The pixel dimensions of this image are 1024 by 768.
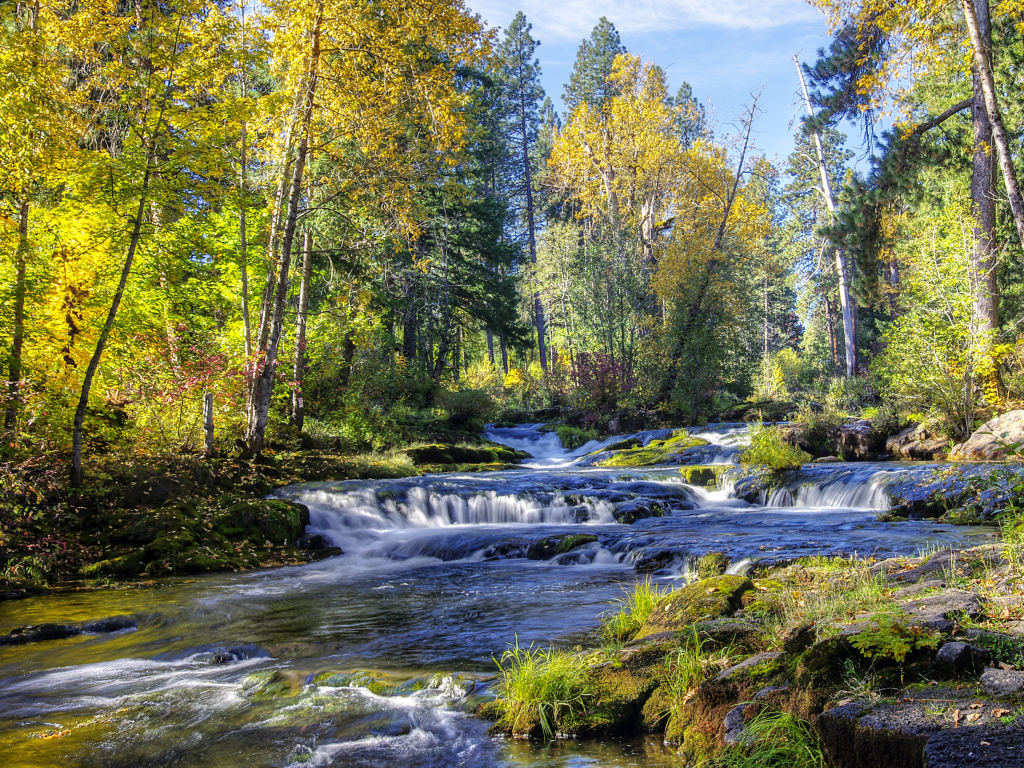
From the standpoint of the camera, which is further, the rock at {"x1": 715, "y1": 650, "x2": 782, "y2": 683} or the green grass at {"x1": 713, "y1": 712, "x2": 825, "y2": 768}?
the rock at {"x1": 715, "y1": 650, "x2": 782, "y2": 683}

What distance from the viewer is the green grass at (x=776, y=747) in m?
2.98

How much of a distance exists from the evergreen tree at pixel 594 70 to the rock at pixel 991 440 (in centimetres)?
3197

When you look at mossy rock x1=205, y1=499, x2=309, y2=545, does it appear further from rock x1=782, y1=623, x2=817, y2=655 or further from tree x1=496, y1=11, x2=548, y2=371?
tree x1=496, y1=11, x2=548, y2=371

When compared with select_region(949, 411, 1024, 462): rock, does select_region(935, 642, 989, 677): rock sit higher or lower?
lower

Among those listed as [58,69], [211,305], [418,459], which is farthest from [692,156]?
[58,69]

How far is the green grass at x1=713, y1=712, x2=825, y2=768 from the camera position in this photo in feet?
9.78

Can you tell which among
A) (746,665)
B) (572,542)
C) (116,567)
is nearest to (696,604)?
(746,665)

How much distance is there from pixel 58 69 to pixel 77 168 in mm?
1548

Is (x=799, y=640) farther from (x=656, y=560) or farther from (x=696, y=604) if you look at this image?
(x=656, y=560)

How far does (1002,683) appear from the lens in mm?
2670

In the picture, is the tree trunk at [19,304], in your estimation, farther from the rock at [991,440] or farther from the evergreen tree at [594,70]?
the evergreen tree at [594,70]

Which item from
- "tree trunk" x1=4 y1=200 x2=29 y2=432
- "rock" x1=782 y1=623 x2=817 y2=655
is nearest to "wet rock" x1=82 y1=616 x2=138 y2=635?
"tree trunk" x1=4 y1=200 x2=29 y2=432

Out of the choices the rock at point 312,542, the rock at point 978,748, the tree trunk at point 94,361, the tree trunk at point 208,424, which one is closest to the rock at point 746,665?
the rock at point 978,748

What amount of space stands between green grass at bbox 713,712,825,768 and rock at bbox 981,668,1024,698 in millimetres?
750
